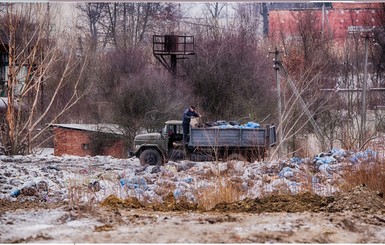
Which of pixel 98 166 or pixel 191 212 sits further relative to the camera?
pixel 98 166

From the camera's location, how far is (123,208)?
757 cm

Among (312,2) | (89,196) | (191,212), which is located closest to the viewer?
(191,212)

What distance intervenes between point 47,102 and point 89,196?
1365 millimetres

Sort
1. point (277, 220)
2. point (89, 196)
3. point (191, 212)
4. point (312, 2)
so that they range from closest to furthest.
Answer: point (277, 220) → point (191, 212) → point (89, 196) → point (312, 2)

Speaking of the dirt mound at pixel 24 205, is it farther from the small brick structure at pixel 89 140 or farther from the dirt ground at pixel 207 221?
the small brick structure at pixel 89 140

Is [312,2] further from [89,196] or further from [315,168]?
[89,196]

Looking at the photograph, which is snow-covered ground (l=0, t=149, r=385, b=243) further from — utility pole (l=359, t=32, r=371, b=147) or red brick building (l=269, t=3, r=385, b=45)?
red brick building (l=269, t=3, r=385, b=45)

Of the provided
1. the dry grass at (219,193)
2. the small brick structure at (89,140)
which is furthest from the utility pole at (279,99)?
the small brick structure at (89,140)

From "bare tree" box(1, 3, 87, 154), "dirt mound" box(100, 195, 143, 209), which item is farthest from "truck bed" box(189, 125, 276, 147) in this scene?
"bare tree" box(1, 3, 87, 154)

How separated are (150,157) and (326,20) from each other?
2457mm

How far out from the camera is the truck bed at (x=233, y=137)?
8.40 metres

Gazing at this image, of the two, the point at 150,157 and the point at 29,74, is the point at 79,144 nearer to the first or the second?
the point at 150,157

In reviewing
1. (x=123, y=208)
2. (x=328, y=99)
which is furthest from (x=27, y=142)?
(x=328, y=99)

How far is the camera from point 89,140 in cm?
868
